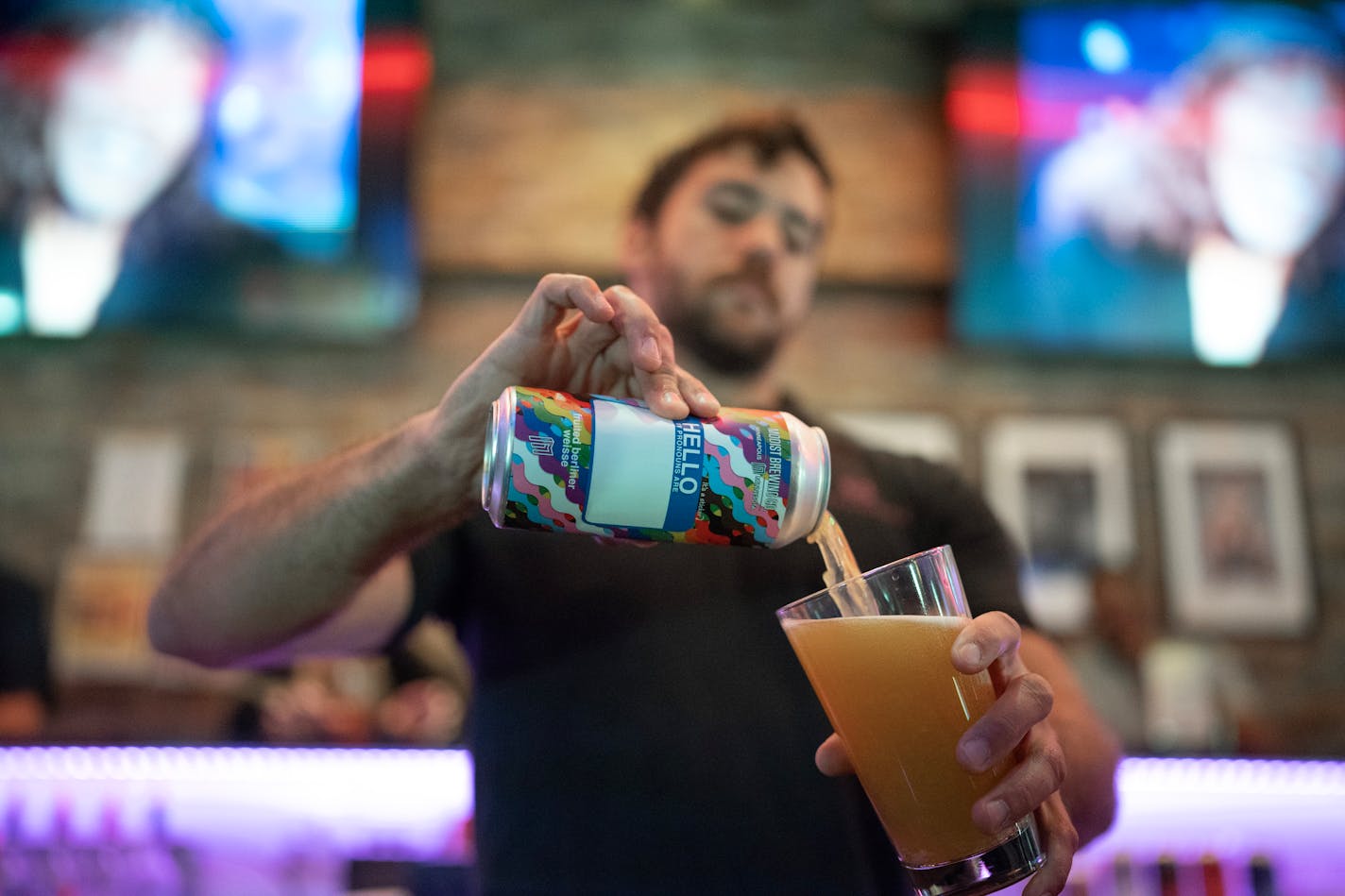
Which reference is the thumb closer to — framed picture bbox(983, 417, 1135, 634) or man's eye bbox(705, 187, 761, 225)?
man's eye bbox(705, 187, 761, 225)

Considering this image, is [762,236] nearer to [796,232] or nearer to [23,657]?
[796,232]

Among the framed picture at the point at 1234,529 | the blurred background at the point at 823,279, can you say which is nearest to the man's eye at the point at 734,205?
the blurred background at the point at 823,279

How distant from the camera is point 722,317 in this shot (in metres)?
1.21

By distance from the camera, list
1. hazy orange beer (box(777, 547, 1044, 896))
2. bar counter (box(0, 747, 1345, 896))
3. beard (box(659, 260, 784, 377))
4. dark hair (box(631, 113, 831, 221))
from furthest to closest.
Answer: dark hair (box(631, 113, 831, 221)) < beard (box(659, 260, 784, 377)) < bar counter (box(0, 747, 1345, 896)) < hazy orange beer (box(777, 547, 1044, 896))

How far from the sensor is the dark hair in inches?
53.9

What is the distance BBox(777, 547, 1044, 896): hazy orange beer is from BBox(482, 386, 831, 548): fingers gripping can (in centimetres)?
8

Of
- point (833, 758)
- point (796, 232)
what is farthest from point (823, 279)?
point (833, 758)

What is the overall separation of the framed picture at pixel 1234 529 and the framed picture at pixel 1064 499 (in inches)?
5.3

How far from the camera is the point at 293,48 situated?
100 inches

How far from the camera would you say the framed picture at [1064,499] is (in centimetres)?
265

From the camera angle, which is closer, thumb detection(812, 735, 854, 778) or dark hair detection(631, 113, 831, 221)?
thumb detection(812, 735, 854, 778)

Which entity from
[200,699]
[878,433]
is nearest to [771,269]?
[878,433]

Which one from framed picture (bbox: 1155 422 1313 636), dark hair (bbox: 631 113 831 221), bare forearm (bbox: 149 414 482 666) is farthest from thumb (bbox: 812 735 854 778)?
framed picture (bbox: 1155 422 1313 636)

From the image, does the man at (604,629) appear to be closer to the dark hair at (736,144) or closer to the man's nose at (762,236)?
the man's nose at (762,236)
